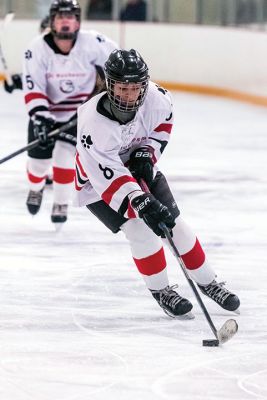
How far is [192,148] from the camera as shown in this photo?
7441 mm

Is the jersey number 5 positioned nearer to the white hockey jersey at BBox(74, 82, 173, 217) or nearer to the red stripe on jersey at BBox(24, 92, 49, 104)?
the red stripe on jersey at BBox(24, 92, 49, 104)

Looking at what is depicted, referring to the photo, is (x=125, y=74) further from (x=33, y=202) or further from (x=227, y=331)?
(x=33, y=202)

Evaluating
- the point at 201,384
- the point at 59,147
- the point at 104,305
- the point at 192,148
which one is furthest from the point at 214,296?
the point at 192,148

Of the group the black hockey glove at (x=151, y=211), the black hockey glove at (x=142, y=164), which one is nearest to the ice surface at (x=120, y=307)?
the black hockey glove at (x=151, y=211)

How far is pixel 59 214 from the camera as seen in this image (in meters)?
5.27

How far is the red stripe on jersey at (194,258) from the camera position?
3715 millimetres

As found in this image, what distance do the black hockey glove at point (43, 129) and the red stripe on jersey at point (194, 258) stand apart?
163cm

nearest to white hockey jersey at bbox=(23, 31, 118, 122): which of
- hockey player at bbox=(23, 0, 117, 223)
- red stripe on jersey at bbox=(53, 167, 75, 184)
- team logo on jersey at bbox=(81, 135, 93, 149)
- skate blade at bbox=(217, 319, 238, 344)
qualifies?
hockey player at bbox=(23, 0, 117, 223)

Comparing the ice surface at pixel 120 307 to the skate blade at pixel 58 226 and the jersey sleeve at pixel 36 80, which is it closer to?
the skate blade at pixel 58 226

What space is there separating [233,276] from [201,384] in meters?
1.28

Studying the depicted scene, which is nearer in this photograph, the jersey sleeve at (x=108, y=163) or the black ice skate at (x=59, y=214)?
the jersey sleeve at (x=108, y=163)

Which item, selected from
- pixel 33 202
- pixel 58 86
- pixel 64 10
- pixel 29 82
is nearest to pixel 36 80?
→ pixel 29 82

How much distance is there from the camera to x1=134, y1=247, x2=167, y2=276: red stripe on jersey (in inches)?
144

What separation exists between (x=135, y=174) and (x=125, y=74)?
0.36 m
